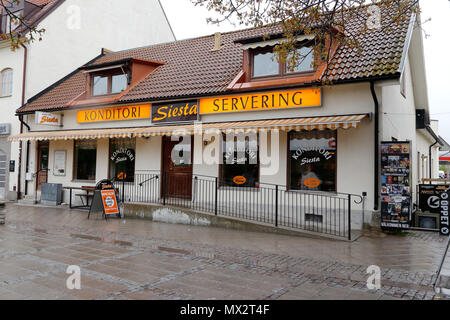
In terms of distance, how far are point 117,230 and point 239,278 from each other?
495cm

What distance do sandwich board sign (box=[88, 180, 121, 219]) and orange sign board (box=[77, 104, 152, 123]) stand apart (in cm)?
287

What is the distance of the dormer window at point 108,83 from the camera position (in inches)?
553

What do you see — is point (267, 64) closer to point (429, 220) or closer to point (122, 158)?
point (122, 158)

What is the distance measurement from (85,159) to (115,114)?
2.58 meters

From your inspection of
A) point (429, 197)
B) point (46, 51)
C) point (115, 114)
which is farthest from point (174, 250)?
point (46, 51)

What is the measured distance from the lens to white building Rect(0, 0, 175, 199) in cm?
1606

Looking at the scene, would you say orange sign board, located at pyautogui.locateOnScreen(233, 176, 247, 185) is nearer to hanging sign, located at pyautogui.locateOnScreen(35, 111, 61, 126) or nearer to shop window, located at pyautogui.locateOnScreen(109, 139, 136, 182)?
shop window, located at pyautogui.locateOnScreen(109, 139, 136, 182)

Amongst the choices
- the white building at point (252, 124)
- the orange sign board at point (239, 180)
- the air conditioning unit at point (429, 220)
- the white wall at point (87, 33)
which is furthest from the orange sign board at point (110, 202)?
the air conditioning unit at point (429, 220)

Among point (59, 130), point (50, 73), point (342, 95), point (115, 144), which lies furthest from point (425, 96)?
point (50, 73)

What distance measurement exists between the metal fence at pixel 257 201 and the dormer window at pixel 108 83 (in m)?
3.68

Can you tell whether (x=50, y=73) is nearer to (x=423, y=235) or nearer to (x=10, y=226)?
(x=10, y=226)

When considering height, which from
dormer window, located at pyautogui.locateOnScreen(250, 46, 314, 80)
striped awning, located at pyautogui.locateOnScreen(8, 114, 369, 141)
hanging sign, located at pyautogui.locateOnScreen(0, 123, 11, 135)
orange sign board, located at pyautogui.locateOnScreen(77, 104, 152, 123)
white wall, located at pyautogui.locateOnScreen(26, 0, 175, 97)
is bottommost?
striped awning, located at pyautogui.locateOnScreen(8, 114, 369, 141)

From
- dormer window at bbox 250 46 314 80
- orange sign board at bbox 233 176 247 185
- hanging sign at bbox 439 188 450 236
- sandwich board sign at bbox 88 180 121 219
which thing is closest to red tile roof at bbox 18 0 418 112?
dormer window at bbox 250 46 314 80

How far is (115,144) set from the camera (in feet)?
45.1
